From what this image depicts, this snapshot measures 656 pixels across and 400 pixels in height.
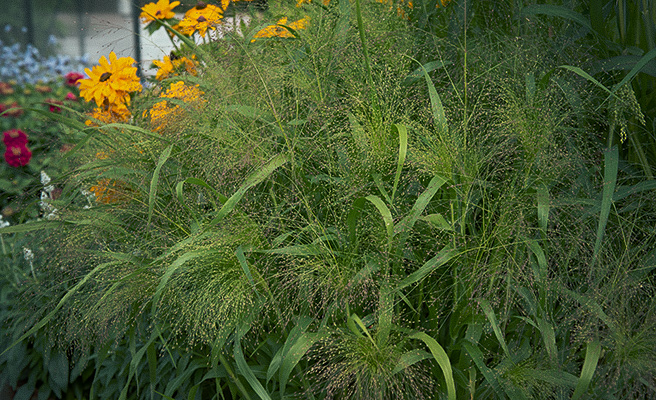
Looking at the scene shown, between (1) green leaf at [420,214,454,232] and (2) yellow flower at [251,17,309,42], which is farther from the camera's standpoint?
(2) yellow flower at [251,17,309,42]

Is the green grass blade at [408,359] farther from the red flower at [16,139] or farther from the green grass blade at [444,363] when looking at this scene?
the red flower at [16,139]

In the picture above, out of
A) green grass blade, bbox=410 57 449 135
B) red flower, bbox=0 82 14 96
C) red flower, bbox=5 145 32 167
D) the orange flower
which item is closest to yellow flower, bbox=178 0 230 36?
the orange flower

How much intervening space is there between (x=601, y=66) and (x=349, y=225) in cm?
72

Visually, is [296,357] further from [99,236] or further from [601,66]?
[601,66]

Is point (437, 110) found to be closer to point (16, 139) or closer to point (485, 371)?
point (485, 371)

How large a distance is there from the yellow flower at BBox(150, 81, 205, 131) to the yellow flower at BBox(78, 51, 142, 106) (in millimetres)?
249

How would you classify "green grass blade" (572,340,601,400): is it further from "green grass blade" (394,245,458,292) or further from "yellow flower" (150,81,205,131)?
"yellow flower" (150,81,205,131)

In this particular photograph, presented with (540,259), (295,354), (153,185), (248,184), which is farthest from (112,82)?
(540,259)

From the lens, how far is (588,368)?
3.16 feet

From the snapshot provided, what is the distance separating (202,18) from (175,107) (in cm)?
38

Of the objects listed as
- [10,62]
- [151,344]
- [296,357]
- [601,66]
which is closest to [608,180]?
[601,66]

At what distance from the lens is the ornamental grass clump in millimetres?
1033

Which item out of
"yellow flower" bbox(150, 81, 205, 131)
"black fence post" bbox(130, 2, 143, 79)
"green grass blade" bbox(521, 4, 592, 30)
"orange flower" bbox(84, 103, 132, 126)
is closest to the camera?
"green grass blade" bbox(521, 4, 592, 30)

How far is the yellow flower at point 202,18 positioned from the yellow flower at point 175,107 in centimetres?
16
